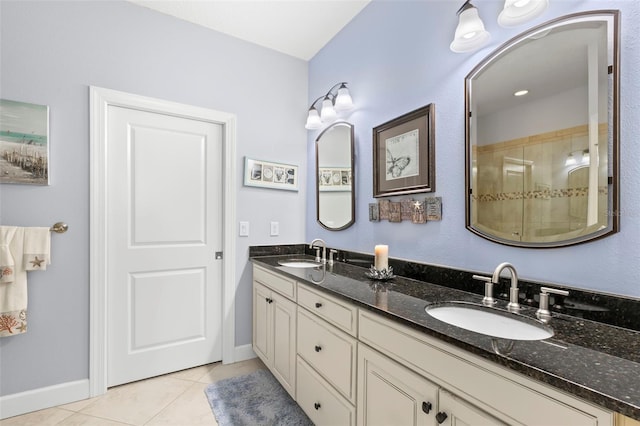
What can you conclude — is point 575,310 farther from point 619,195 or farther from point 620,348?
point 619,195

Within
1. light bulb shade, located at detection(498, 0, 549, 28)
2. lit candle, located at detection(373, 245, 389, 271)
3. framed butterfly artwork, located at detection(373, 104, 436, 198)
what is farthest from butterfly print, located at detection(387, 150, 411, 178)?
light bulb shade, located at detection(498, 0, 549, 28)

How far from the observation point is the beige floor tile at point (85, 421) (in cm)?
163

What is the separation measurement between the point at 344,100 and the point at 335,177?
1.90ft

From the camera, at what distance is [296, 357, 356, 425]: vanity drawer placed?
1265 millimetres

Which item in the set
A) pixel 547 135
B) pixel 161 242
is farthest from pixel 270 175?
pixel 547 135

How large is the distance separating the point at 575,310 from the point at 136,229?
247cm

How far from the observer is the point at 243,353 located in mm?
2396

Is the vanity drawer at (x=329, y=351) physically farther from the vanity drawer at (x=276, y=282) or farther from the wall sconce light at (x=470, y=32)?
the wall sconce light at (x=470, y=32)

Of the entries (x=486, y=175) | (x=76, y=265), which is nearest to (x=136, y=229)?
(x=76, y=265)

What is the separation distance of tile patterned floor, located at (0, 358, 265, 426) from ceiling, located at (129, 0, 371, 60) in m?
2.68

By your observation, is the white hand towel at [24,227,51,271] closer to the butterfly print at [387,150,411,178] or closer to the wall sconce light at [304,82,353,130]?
the wall sconce light at [304,82,353,130]

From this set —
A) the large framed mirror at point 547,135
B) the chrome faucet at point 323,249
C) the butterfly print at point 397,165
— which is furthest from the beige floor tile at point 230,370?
the large framed mirror at point 547,135

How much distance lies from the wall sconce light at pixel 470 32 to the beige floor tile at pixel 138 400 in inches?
101

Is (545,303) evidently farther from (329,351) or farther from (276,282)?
(276,282)
